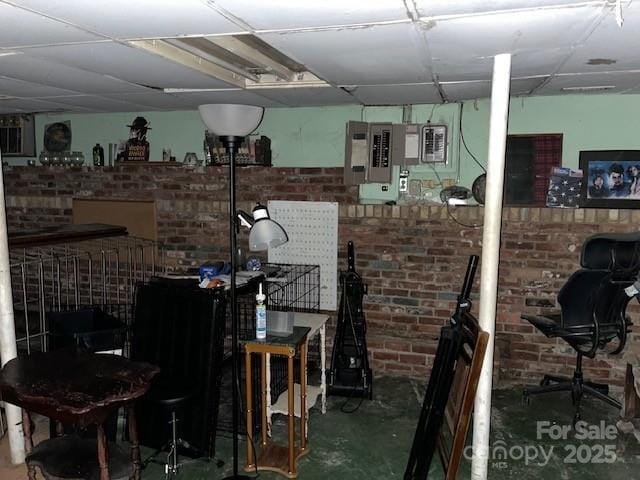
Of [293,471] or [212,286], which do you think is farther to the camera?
[212,286]

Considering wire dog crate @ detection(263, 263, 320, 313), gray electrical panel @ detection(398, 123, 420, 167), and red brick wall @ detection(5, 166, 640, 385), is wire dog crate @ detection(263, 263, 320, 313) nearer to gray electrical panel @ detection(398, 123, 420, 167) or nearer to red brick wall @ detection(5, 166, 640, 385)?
red brick wall @ detection(5, 166, 640, 385)

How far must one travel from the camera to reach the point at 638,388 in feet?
11.1

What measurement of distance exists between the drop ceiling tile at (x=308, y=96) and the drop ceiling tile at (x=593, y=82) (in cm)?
138

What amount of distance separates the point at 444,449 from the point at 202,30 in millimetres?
2449

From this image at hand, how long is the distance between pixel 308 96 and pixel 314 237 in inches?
50.4

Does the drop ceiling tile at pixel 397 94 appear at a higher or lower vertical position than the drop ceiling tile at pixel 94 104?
higher

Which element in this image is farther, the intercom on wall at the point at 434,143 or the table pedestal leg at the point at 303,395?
the intercom on wall at the point at 434,143

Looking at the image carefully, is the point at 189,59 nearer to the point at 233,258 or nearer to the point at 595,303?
the point at 233,258

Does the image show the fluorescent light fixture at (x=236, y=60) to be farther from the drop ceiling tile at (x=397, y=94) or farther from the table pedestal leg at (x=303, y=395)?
the table pedestal leg at (x=303, y=395)

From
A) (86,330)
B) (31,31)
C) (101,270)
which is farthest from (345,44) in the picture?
(101,270)

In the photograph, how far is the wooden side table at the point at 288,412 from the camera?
9.76ft

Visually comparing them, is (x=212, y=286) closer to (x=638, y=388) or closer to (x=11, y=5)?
(x=11, y=5)

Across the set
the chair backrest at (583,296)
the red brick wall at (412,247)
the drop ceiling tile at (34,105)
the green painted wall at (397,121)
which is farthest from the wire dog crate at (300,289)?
the drop ceiling tile at (34,105)

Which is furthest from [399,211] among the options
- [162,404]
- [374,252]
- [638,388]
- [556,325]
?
[162,404]
